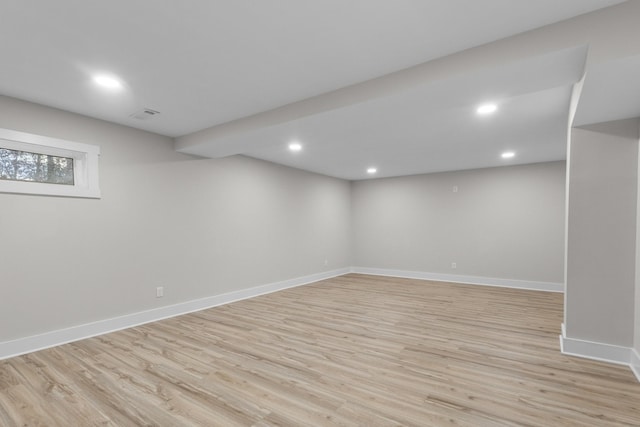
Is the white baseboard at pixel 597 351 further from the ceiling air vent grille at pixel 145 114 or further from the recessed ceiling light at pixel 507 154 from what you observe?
the ceiling air vent grille at pixel 145 114

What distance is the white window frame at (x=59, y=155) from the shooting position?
2.88 meters

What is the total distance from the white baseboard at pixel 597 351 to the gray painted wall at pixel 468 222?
3368 mm

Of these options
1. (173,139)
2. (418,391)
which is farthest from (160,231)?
(418,391)

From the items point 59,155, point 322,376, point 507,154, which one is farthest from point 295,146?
point 507,154

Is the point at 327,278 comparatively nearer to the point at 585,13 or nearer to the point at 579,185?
the point at 579,185

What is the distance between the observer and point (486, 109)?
308cm

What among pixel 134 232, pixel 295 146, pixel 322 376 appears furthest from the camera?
pixel 295 146

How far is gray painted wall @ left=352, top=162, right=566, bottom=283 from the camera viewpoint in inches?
222

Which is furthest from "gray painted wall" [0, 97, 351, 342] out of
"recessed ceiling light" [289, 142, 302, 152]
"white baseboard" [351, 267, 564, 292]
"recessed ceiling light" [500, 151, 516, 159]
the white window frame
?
"recessed ceiling light" [500, 151, 516, 159]

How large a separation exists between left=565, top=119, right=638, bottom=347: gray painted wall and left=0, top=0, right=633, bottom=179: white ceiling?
62 centimetres

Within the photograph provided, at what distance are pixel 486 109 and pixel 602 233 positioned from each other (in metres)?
1.53

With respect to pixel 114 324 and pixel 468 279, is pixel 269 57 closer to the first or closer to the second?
pixel 114 324

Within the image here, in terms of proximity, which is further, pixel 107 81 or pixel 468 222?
pixel 468 222

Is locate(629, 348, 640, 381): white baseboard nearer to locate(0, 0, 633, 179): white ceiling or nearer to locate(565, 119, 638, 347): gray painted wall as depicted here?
locate(565, 119, 638, 347): gray painted wall
